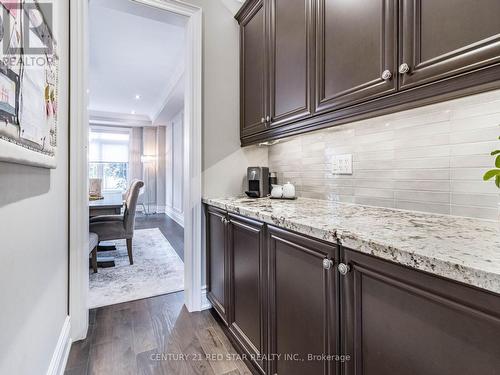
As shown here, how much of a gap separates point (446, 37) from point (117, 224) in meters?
3.25

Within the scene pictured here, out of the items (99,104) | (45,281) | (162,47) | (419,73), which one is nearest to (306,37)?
(419,73)

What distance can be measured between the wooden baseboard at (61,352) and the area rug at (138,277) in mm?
570

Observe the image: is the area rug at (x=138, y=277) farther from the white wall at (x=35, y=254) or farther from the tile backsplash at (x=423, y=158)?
the tile backsplash at (x=423, y=158)

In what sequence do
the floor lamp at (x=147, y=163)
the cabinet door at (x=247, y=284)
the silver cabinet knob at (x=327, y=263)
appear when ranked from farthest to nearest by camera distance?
1. the floor lamp at (x=147, y=163)
2. the cabinet door at (x=247, y=284)
3. the silver cabinet knob at (x=327, y=263)

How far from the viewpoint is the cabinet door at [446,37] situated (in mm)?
738

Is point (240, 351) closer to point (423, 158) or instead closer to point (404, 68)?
point (423, 158)

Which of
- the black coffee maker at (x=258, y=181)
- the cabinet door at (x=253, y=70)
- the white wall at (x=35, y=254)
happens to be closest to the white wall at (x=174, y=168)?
the cabinet door at (x=253, y=70)

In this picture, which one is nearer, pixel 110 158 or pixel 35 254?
pixel 35 254

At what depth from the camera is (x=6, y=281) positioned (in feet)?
2.60

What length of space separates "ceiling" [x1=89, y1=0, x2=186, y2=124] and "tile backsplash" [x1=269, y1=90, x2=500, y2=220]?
1711 millimetres

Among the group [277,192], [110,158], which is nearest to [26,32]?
[277,192]

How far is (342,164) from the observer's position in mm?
1615

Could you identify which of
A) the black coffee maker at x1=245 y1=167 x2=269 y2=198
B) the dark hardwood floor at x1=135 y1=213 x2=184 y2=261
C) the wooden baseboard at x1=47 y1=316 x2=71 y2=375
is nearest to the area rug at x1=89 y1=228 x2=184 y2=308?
the dark hardwood floor at x1=135 y1=213 x2=184 y2=261

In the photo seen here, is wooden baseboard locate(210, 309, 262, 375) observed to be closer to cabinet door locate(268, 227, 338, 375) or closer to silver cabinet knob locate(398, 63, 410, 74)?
cabinet door locate(268, 227, 338, 375)
